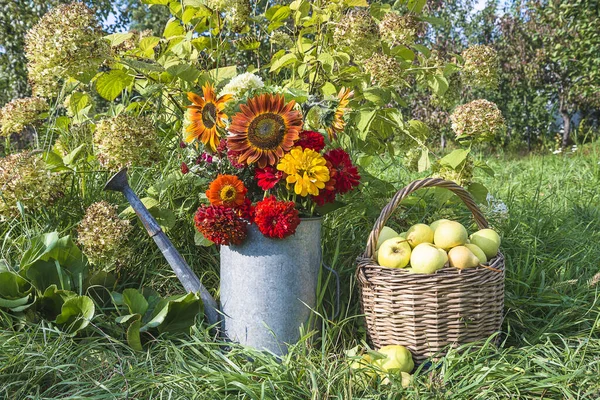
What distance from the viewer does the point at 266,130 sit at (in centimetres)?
161

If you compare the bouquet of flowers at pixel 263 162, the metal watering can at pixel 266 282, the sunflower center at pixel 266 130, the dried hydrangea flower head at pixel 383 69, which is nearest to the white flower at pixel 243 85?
the bouquet of flowers at pixel 263 162

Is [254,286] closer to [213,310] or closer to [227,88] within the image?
[213,310]

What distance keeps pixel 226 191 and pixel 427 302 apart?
2.08ft

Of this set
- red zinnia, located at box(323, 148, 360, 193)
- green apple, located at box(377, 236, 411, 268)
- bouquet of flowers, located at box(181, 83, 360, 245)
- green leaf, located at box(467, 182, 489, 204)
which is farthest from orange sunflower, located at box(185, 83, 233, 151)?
green leaf, located at box(467, 182, 489, 204)

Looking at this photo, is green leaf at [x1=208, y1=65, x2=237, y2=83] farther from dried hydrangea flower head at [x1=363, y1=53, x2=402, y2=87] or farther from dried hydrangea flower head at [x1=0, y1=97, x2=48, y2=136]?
dried hydrangea flower head at [x1=0, y1=97, x2=48, y2=136]

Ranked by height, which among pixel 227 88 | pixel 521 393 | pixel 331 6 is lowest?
pixel 521 393

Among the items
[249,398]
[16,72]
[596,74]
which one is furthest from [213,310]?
[596,74]

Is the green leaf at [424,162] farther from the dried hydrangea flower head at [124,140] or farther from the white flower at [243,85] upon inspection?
the dried hydrangea flower head at [124,140]

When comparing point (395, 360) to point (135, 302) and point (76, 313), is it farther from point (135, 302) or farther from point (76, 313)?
point (76, 313)

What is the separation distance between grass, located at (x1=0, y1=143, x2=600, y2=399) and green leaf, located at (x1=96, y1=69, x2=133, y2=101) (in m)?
0.46

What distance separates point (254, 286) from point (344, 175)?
Result: 1.37 feet

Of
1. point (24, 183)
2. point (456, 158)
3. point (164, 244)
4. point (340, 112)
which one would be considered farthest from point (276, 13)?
point (24, 183)

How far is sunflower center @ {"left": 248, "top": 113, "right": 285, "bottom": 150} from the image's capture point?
5.28ft

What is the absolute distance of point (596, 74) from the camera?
6062mm
